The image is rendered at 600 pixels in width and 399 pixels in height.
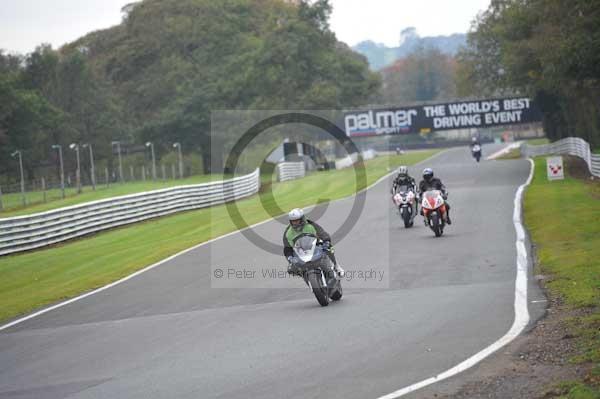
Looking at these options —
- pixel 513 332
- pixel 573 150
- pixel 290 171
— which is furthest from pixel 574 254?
pixel 290 171

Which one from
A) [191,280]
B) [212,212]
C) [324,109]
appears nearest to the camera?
[191,280]

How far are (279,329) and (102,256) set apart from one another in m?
12.7

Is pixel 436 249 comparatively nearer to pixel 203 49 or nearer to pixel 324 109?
pixel 324 109

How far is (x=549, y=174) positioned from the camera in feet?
123

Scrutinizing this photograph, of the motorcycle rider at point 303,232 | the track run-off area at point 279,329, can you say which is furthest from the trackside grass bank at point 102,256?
the motorcycle rider at point 303,232

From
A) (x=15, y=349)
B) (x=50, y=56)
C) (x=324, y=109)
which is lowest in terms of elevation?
(x=15, y=349)

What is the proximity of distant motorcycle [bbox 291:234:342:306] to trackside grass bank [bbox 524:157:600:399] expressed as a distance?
318 cm

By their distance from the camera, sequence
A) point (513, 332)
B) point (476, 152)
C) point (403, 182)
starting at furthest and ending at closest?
point (476, 152) → point (403, 182) → point (513, 332)

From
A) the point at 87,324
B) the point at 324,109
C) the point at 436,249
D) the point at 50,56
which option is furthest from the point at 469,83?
the point at 87,324

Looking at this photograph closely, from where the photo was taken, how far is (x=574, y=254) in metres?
16.6

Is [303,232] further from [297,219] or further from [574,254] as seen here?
[574,254]

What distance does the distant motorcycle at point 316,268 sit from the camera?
1347 centimetres

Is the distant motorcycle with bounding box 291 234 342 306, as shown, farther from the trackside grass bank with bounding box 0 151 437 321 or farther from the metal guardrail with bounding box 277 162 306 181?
the metal guardrail with bounding box 277 162 306 181

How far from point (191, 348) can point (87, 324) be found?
11.2 ft
